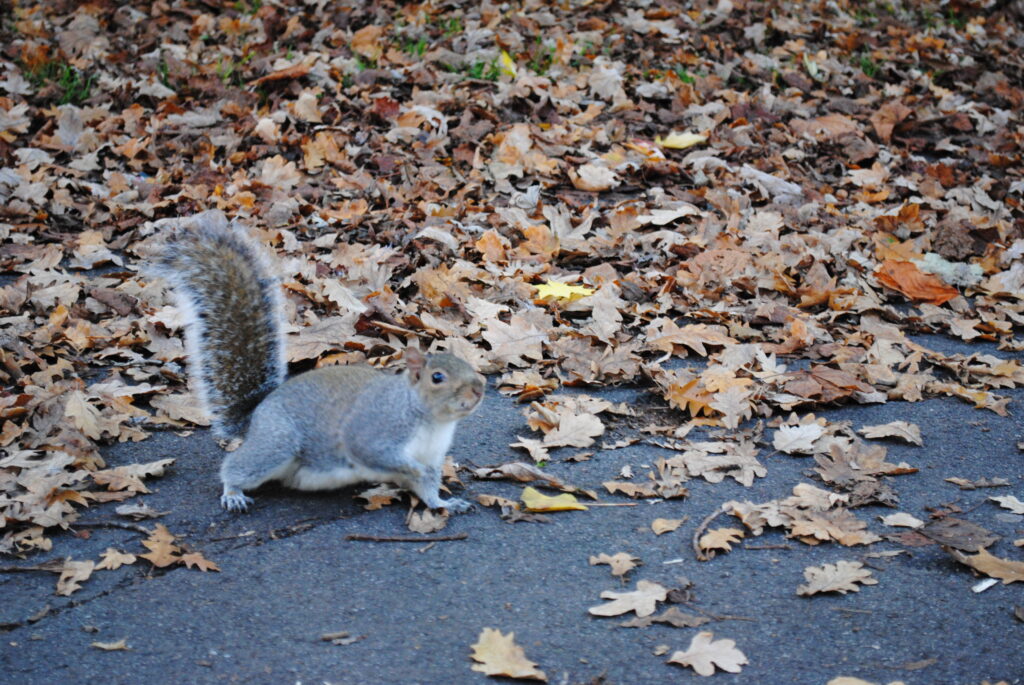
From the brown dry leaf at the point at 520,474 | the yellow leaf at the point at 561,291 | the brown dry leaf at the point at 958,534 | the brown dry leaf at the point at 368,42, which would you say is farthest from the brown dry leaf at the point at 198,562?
the brown dry leaf at the point at 368,42

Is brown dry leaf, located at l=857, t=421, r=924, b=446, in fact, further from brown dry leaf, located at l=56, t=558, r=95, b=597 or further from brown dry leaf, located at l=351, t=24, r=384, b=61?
brown dry leaf, located at l=351, t=24, r=384, b=61

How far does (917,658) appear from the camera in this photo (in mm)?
2521

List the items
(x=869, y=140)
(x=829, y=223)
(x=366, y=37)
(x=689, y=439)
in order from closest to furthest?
1. (x=689, y=439)
2. (x=829, y=223)
3. (x=869, y=140)
4. (x=366, y=37)

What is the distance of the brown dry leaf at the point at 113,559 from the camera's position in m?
2.87

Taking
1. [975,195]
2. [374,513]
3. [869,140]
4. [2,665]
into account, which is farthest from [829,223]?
[2,665]

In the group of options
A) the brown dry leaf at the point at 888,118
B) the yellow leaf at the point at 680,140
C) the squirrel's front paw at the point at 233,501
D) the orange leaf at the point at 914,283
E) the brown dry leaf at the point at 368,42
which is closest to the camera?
the squirrel's front paw at the point at 233,501

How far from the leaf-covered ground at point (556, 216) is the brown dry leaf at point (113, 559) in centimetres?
7

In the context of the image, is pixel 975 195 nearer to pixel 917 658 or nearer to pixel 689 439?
pixel 689 439

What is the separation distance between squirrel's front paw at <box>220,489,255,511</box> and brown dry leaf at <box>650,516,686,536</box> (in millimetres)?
1242

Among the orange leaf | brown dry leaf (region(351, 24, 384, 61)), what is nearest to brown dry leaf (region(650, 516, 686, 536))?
the orange leaf

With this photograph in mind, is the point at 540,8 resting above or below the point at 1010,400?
above

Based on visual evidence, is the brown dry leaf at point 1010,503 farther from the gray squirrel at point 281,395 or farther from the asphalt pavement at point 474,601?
the gray squirrel at point 281,395

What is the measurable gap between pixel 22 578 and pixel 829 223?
4546 millimetres

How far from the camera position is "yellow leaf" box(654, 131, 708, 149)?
22.0 ft
